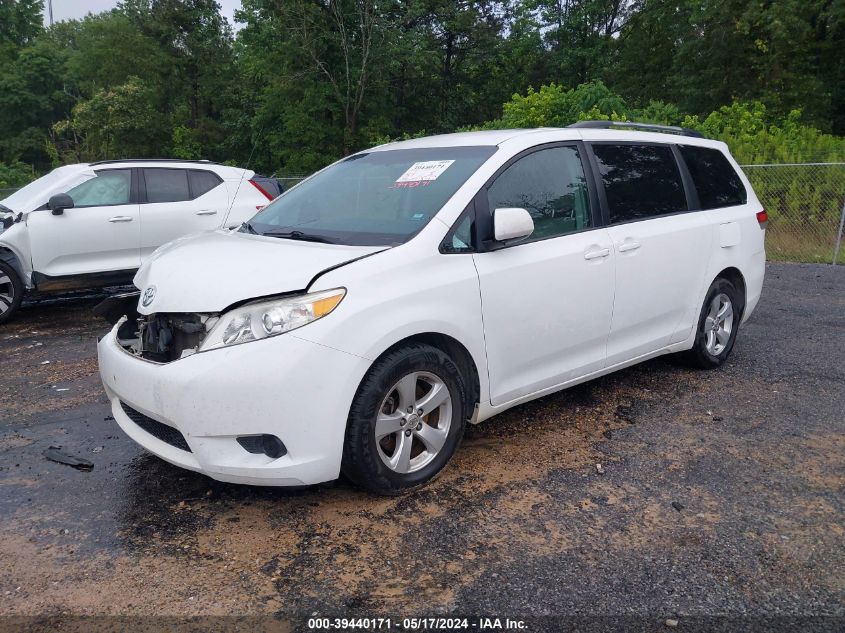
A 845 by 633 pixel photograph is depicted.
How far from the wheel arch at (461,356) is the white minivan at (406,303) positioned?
0.01m

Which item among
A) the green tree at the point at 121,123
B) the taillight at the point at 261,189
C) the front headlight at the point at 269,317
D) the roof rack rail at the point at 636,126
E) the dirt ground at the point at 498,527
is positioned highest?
the green tree at the point at 121,123

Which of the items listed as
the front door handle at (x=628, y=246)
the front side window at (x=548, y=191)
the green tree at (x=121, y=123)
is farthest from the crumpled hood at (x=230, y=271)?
the green tree at (x=121, y=123)

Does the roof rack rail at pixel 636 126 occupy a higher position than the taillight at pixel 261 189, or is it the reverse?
the roof rack rail at pixel 636 126

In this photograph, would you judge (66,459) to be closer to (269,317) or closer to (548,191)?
(269,317)

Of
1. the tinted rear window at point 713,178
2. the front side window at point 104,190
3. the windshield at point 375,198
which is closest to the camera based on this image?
the windshield at point 375,198

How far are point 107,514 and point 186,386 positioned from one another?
0.86 metres

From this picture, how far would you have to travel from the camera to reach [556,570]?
286 centimetres

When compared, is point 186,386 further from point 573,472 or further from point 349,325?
point 573,472

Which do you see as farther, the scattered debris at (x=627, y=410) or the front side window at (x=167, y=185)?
the front side window at (x=167, y=185)

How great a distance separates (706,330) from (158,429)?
3941 mm

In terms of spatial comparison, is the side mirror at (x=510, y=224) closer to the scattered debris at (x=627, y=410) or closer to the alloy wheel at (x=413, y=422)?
the alloy wheel at (x=413, y=422)

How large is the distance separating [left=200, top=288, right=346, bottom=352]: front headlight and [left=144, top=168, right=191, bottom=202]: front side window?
19.4ft

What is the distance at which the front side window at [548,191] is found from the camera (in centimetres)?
393

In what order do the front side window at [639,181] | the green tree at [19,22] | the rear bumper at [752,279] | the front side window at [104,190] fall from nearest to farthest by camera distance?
the front side window at [639,181] → the rear bumper at [752,279] → the front side window at [104,190] → the green tree at [19,22]
